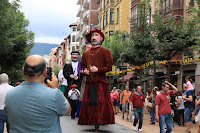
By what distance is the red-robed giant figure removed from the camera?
26.5ft

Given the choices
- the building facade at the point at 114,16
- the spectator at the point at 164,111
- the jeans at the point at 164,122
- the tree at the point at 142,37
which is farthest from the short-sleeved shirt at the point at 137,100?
the building facade at the point at 114,16

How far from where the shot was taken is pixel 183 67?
2619 cm

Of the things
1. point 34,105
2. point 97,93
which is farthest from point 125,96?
point 34,105

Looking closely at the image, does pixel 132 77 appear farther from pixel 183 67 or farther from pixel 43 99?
pixel 43 99

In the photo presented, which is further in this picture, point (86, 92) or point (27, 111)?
point (86, 92)

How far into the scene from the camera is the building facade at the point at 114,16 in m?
42.9

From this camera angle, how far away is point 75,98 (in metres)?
11.4

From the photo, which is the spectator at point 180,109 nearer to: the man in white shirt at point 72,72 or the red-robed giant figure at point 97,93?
the man in white shirt at point 72,72

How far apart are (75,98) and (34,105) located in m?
8.25

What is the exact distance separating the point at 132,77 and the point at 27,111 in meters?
33.7

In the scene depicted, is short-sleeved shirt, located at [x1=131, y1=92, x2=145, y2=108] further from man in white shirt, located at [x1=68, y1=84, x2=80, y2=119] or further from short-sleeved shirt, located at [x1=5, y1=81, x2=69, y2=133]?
short-sleeved shirt, located at [x1=5, y1=81, x2=69, y2=133]

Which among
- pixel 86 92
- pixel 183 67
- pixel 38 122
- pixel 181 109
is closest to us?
pixel 38 122

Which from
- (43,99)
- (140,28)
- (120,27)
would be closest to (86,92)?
(43,99)

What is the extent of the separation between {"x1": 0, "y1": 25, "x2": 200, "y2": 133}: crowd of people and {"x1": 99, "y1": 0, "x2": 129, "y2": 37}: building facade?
77.4 ft
